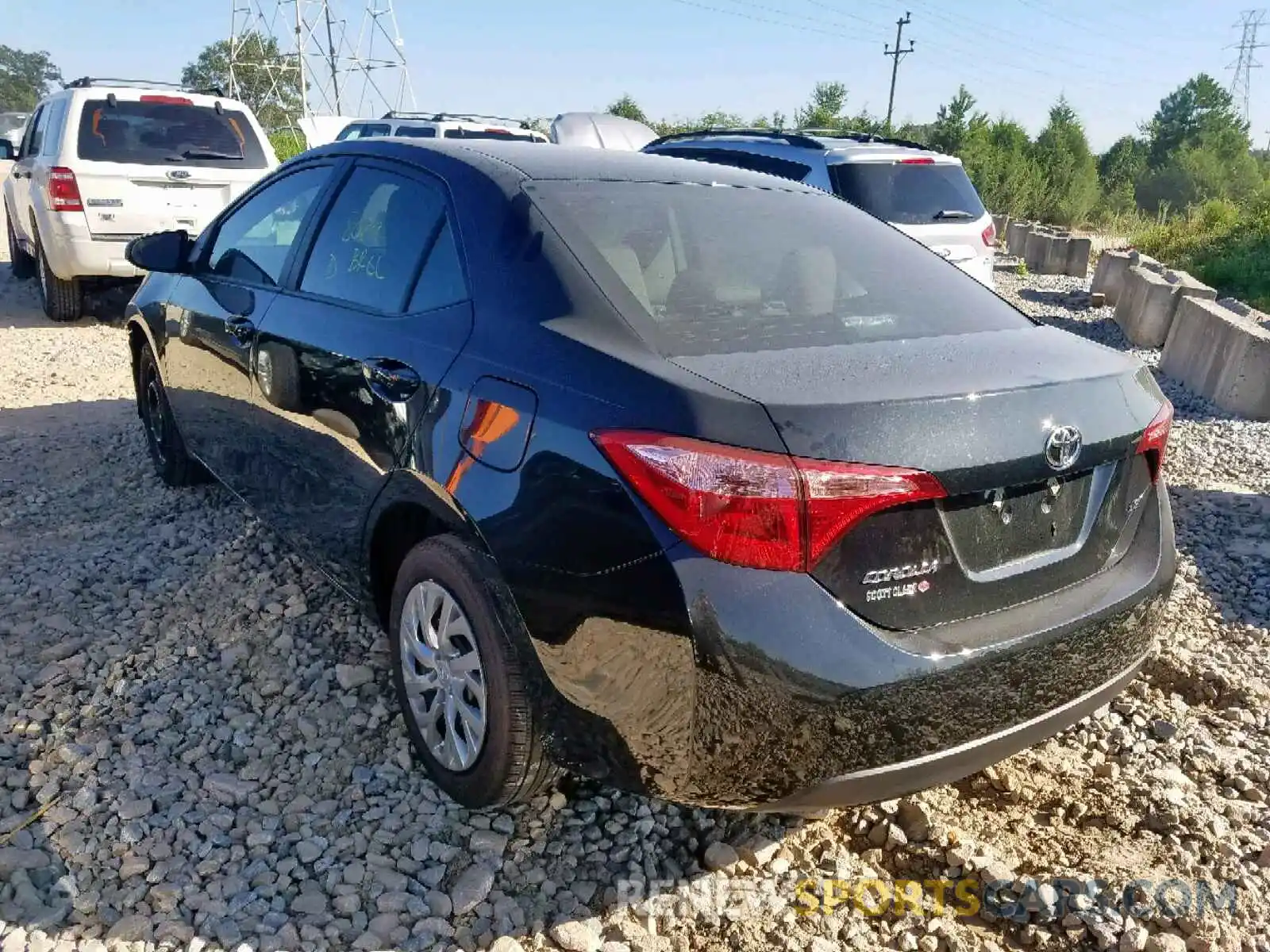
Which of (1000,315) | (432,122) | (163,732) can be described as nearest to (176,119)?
(432,122)

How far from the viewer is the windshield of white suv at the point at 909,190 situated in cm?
695

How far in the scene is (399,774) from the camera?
107 inches

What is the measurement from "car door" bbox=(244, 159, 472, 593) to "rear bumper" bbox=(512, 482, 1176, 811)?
2.36ft

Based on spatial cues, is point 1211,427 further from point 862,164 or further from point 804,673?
point 804,673

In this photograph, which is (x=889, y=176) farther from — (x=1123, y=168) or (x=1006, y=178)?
(x=1123, y=168)

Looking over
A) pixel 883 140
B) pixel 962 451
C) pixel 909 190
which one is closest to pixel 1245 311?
pixel 909 190

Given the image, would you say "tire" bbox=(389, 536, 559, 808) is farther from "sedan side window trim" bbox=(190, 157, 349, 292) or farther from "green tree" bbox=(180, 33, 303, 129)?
"green tree" bbox=(180, 33, 303, 129)

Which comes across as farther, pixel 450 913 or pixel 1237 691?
pixel 1237 691

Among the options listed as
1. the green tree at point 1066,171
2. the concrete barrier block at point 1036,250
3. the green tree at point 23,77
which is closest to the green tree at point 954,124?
the green tree at point 1066,171

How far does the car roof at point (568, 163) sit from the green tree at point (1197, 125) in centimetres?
5178

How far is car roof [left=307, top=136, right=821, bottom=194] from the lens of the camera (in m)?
2.76

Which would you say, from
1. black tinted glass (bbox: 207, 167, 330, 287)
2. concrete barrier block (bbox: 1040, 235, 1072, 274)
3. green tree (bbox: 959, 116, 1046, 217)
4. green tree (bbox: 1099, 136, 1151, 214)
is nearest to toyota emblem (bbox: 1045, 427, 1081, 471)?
black tinted glass (bbox: 207, 167, 330, 287)

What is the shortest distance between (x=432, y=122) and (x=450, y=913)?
39.9 feet

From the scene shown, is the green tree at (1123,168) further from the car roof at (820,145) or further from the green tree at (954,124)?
the car roof at (820,145)
